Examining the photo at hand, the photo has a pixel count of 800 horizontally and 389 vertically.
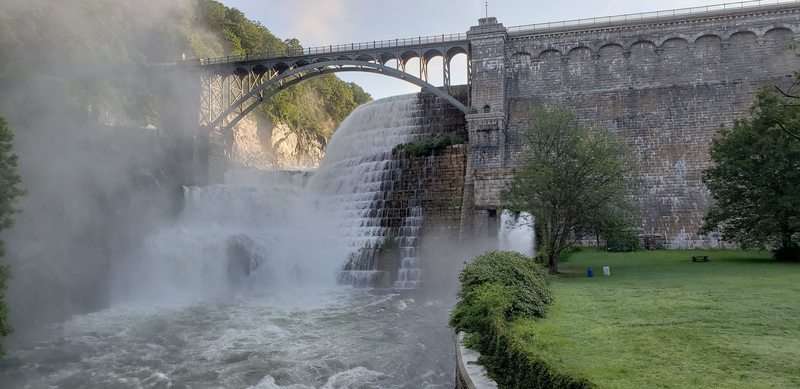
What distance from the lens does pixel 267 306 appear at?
1958 cm

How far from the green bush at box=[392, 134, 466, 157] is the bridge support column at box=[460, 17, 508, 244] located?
4.08 ft

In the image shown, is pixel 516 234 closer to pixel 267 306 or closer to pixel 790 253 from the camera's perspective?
pixel 790 253

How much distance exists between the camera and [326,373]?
11375 millimetres

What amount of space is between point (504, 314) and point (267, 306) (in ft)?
41.8

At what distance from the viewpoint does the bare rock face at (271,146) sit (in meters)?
44.6

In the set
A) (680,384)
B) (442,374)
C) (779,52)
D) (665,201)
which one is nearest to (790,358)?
(680,384)

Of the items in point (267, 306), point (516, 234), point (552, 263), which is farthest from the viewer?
point (516, 234)

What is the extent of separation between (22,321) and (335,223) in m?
14.9

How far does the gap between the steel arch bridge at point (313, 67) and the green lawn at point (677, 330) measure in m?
18.6

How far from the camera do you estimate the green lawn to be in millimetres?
5613

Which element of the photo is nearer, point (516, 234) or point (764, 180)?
point (764, 180)

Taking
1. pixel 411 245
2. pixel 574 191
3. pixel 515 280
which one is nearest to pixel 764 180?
pixel 574 191

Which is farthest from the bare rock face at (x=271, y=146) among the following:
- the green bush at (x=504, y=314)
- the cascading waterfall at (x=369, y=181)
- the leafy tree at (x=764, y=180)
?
the leafy tree at (x=764, y=180)

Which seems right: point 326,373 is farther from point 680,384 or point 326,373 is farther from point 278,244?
point 278,244
